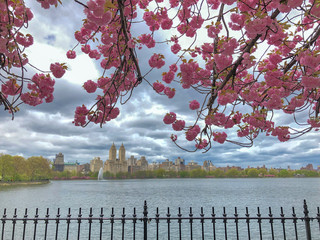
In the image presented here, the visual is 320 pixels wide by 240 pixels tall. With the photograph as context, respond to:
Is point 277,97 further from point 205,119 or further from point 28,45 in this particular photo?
point 28,45

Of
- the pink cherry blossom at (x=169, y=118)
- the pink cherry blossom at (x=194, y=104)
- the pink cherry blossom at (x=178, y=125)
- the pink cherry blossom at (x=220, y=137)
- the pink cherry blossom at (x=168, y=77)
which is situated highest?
the pink cherry blossom at (x=168, y=77)

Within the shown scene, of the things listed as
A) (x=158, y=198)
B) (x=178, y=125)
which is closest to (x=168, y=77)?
(x=178, y=125)

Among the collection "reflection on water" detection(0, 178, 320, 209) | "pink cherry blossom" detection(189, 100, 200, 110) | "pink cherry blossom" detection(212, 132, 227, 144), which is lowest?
"reflection on water" detection(0, 178, 320, 209)

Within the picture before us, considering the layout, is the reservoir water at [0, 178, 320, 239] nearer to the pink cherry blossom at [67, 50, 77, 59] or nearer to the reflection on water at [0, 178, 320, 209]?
the reflection on water at [0, 178, 320, 209]

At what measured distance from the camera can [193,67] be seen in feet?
17.7

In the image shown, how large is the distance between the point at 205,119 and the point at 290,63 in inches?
78.6

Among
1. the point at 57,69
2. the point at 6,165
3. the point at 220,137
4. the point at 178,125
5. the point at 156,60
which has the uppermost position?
the point at 156,60

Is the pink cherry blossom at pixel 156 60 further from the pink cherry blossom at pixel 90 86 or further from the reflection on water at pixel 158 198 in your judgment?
the reflection on water at pixel 158 198

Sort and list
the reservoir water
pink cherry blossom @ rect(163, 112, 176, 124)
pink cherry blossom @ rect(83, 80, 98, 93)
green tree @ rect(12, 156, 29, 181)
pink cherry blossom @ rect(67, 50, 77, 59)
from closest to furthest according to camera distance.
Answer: pink cherry blossom @ rect(83, 80, 98, 93), pink cherry blossom @ rect(163, 112, 176, 124), pink cherry blossom @ rect(67, 50, 77, 59), the reservoir water, green tree @ rect(12, 156, 29, 181)

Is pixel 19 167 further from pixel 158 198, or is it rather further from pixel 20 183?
pixel 158 198

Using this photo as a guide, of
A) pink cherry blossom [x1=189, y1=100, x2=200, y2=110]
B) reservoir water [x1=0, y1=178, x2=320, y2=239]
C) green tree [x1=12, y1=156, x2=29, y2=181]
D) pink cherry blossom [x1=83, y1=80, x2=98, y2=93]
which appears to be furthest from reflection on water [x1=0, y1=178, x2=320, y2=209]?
pink cherry blossom [x1=83, y1=80, x2=98, y2=93]

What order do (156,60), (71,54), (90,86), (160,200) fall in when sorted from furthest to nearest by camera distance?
(160,200), (71,54), (156,60), (90,86)

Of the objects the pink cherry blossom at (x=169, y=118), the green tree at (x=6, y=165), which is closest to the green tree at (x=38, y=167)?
the green tree at (x=6, y=165)

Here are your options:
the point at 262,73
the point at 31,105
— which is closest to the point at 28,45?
the point at 31,105
